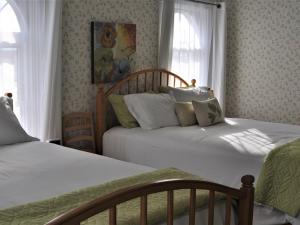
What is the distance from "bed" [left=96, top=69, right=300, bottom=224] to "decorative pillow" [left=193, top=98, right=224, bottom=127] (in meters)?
0.09

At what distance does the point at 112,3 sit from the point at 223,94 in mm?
1806

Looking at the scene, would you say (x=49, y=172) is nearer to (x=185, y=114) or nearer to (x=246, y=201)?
(x=246, y=201)

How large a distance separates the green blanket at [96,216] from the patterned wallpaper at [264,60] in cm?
293

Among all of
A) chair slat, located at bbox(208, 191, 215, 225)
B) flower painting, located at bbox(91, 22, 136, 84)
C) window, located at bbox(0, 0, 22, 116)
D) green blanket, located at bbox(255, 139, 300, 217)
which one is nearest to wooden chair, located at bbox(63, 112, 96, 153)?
flower painting, located at bbox(91, 22, 136, 84)

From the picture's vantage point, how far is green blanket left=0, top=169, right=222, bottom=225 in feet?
4.65

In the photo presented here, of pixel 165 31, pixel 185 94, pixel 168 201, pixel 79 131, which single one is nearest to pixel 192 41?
pixel 165 31

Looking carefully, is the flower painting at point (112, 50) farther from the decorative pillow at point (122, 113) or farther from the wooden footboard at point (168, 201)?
the wooden footboard at point (168, 201)

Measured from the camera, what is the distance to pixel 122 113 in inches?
138

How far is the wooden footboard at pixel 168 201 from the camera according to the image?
3.63ft

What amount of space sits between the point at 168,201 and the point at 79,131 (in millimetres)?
2159

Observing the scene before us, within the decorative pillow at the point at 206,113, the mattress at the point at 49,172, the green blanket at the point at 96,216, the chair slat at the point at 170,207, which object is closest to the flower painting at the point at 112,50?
the decorative pillow at the point at 206,113

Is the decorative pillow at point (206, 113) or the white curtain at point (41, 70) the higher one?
the white curtain at point (41, 70)

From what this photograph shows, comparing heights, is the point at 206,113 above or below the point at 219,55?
below

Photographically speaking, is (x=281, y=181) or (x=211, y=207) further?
(x=281, y=181)
